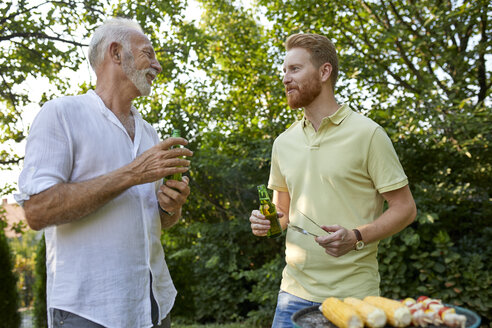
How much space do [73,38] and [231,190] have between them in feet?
12.0

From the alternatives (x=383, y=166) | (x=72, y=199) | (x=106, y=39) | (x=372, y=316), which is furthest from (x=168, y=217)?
(x=372, y=316)

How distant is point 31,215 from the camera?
191cm

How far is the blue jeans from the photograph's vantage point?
7.74 ft

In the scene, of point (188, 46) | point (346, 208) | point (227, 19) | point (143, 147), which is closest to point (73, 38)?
point (188, 46)

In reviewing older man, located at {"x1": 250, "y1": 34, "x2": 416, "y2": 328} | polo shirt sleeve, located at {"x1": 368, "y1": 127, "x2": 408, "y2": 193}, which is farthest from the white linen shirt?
polo shirt sleeve, located at {"x1": 368, "y1": 127, "x2": 408, "y2": 193}

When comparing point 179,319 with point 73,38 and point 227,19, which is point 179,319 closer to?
point 73,38

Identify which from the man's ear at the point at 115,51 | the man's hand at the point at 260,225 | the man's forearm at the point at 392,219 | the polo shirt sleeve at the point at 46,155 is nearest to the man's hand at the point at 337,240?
the man's forearm at the point at 392,219

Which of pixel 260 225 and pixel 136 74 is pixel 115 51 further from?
pixel 260 225

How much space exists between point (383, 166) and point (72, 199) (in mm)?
1475

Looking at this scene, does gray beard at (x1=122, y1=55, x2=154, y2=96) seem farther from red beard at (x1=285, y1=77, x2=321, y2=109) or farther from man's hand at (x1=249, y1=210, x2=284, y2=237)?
man's hand at (x1=249, y1=210, x2=284, y2=237)

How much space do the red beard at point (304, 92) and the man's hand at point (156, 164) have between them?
2.66ft

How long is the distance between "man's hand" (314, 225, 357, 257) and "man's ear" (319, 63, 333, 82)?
971 mm

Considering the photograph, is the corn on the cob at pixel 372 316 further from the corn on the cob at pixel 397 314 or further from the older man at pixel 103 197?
the older man at pixel 103 197

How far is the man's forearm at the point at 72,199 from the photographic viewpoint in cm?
189
